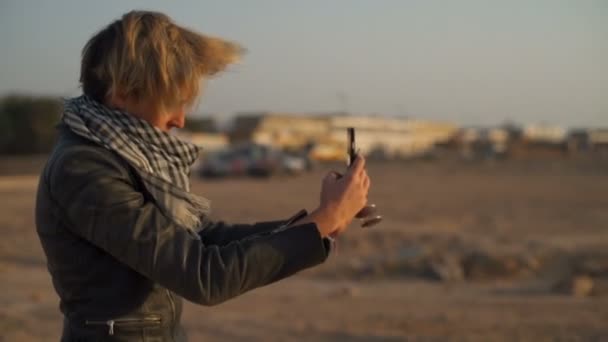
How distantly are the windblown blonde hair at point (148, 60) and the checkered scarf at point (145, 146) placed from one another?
0.06 meters

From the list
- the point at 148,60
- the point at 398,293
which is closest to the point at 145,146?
the point at 148,60

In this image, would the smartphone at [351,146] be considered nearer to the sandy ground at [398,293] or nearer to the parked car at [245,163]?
the sandy ground at [398,293]

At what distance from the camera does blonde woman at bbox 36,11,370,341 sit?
5.48 feet

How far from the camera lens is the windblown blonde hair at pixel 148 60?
173cm

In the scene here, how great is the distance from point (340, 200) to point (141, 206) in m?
0.48

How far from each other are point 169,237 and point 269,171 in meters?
30.5

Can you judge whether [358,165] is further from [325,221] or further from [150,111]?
[150,111]

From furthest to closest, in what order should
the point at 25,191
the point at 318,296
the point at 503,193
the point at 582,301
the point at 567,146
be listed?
1. the point at 567,146
2. the point at 25,191
3. the point at 503,193
4. the point at 318,296
5. the point at 582,301

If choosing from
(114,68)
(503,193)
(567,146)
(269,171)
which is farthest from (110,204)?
(567,146)

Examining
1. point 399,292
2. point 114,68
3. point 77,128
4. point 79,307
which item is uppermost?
point 114,68

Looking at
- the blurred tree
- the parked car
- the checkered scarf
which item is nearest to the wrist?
the checkered scarf

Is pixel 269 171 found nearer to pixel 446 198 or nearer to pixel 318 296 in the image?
pixel 446 198

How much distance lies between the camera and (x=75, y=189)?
5.57ft

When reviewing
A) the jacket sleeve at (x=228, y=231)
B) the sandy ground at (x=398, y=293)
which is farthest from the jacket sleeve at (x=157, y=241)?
the sandy ground at (x=398, y=293)
